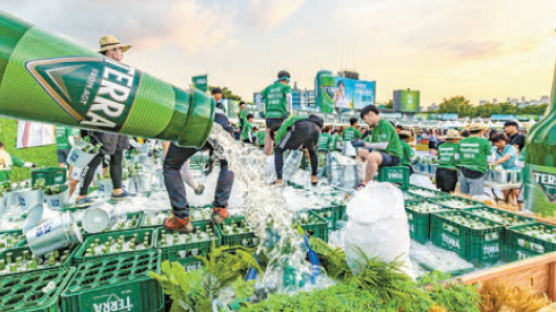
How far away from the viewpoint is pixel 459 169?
4.89m

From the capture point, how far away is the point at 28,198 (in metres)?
3.88

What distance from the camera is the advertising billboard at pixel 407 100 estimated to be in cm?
4581

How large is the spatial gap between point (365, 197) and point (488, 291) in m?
0.70

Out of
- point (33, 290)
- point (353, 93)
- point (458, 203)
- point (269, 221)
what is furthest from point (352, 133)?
point (353, 93)

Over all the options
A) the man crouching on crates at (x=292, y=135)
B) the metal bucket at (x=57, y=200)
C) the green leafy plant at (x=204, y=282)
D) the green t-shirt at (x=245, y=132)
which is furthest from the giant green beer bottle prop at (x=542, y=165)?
the green t-shirt at (x=245, y=132)

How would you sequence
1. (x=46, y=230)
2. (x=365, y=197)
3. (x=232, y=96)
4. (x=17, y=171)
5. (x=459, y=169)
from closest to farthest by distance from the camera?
(x=365, y=197) < (x=46, y=230) < (x=459, y=169) < (x=17, y=171) < (x=232, y=96)

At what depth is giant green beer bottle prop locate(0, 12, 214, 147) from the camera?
0.62 metres

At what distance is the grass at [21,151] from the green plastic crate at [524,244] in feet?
29.8

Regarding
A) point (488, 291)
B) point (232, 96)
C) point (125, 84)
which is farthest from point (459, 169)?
point (232, 96)

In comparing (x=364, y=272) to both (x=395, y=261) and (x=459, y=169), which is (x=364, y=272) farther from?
(x=459, y=169)

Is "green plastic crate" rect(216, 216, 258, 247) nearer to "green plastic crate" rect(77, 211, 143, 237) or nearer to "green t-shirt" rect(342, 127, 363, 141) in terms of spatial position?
"green plastic crate" rect(77, 211, 143, 237)

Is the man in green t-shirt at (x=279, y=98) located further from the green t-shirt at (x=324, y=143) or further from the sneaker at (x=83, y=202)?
the sneaker at (x=83, y=202)

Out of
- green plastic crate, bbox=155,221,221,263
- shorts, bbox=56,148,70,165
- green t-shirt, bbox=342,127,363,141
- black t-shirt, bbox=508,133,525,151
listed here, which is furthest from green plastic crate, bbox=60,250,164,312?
black t-shirt, bbox=508,133,525,151

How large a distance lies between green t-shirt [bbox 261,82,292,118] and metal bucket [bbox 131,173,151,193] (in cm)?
276
